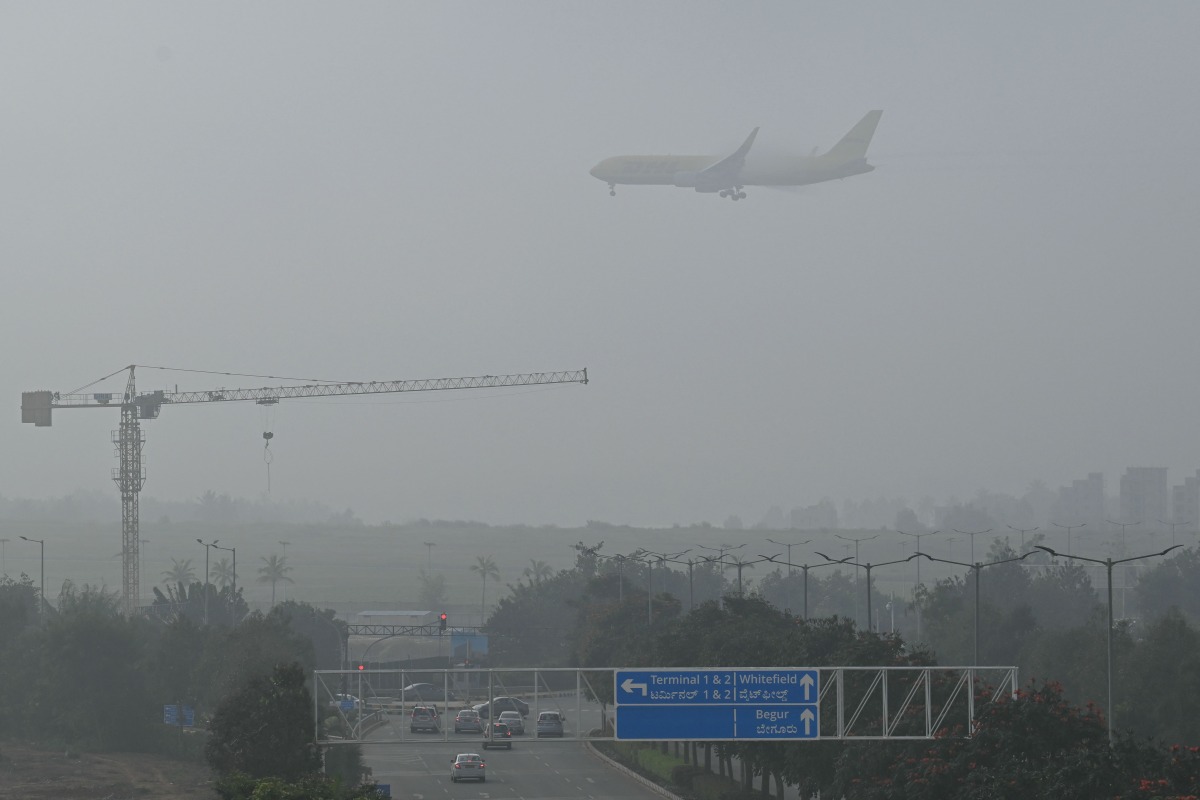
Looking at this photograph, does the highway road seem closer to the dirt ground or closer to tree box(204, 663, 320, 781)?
tree box(204, 663, 320, 781)

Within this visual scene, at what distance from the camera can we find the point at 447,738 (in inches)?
2119

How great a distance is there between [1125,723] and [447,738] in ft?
152

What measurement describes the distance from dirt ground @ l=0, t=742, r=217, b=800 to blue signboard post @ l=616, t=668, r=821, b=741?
3249 cm

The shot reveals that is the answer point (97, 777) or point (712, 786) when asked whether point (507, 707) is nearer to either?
point (97, 777)

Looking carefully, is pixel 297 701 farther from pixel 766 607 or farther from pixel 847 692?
pixel 766 607

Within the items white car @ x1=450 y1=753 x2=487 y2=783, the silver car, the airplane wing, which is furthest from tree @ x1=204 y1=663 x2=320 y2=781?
the airplane wing

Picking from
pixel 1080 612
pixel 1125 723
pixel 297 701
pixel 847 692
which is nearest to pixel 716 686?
pixel 847 692

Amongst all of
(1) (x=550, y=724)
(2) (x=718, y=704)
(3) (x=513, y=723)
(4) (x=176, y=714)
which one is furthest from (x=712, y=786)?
(4) (x=176, y=714)

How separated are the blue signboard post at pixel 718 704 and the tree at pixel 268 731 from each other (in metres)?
18.7

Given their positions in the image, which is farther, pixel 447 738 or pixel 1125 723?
pixel 1125 723

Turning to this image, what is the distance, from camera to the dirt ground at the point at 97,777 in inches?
3137

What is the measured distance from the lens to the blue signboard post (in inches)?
2030

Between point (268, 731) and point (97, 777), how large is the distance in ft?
93.9

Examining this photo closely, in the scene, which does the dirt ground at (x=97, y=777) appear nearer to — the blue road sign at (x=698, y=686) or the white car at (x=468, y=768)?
the white car at (x=468, y=768)
